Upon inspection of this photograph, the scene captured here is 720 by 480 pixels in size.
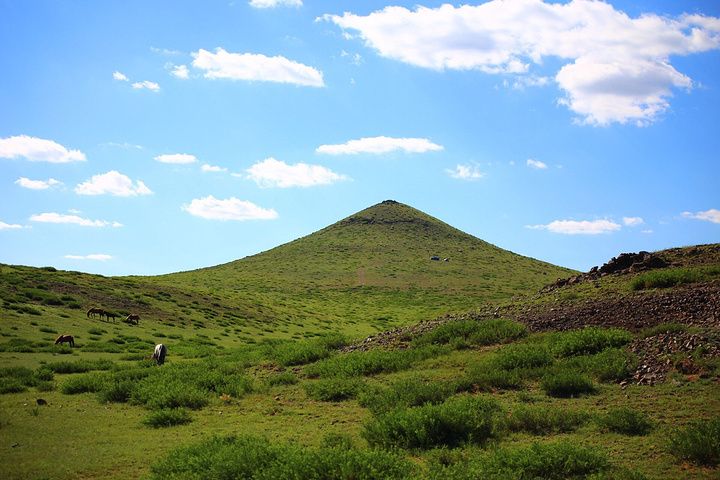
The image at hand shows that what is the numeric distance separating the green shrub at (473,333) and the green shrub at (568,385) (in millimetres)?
5361

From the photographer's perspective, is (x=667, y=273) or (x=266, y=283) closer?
(x=667, y=273)

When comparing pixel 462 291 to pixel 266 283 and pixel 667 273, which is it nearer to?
pixel 266 283

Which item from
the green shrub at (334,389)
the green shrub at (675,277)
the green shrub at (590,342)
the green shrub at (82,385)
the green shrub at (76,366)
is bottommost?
the green shrub at (76,366)

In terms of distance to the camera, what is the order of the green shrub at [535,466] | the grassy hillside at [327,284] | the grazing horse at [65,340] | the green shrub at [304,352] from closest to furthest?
the green shrub at [535,466] → the green shrub at [304,352] → the grazing horse at [65,340] → the grassy hillside at [327,284]

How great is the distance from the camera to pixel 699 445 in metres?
7.64

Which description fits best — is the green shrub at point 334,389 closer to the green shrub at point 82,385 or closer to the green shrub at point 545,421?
the green shrub at point 545,421

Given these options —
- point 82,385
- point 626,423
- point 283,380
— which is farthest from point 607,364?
point 82,385

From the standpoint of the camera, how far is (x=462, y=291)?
7888 centimetres

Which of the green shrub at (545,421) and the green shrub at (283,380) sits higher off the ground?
the green shrub at (545,421)

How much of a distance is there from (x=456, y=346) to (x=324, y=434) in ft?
26.9

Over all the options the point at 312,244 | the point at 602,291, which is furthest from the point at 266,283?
the point at 602,291

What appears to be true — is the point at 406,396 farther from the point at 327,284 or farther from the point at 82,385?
the point at 327,284

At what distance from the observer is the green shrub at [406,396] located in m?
11.8

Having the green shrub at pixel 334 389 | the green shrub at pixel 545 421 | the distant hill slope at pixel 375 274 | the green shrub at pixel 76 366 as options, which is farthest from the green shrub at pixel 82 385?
the distant hill slope at pixel 375 274
